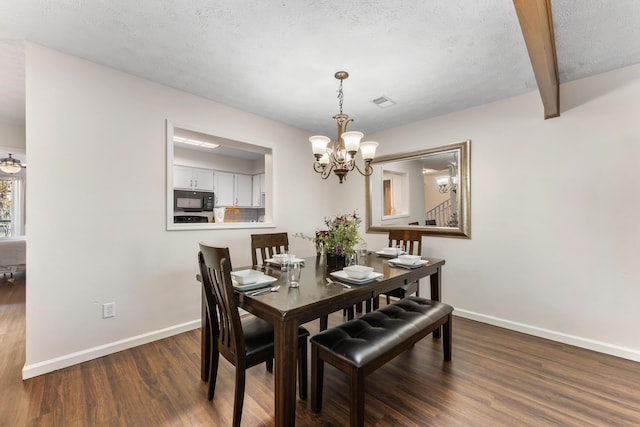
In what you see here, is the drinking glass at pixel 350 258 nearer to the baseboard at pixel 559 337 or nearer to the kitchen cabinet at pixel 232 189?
the baseboard at pixel 559 337

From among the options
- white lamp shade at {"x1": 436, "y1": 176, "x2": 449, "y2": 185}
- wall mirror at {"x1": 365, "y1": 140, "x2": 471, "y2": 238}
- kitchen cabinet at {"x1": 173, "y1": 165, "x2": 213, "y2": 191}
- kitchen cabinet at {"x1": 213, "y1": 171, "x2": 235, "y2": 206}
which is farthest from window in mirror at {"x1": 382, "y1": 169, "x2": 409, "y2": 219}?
kitchen cabinet at {"x1": 173, "y1": 165, "x2": 213, "y2": 191}

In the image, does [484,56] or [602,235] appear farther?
[602,235]

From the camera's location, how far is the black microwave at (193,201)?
4828 mm

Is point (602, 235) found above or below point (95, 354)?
above

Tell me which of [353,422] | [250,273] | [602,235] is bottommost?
[353,422]

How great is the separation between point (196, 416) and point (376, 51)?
9.06 ft

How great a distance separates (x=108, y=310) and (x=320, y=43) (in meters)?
2.80

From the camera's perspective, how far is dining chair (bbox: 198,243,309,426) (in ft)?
4.67

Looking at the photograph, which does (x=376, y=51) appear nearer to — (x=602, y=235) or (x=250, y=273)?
(x=250, y=273)

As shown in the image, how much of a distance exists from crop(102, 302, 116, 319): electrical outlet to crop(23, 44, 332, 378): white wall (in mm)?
34

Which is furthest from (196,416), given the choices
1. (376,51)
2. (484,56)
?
(484,56)

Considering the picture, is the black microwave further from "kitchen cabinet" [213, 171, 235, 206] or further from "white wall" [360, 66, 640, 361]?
"white wall" [360, 66, 640, 361]

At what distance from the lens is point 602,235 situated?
2.38 meters

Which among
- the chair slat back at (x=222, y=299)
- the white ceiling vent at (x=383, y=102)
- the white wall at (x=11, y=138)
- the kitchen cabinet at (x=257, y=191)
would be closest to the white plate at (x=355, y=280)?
the chair slat back at (x=222, y=299)
